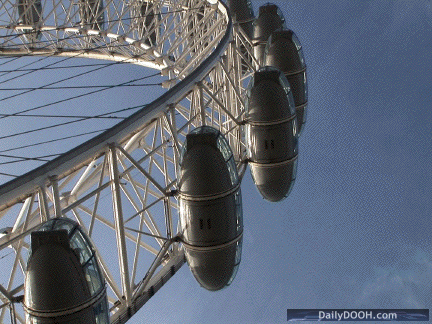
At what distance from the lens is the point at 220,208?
38.4 feet

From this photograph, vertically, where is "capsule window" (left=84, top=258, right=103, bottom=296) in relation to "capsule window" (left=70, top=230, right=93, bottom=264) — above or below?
below

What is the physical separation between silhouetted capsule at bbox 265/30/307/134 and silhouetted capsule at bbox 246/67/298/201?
10.1ft

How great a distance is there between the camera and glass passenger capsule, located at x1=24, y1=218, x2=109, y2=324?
27.5 feet

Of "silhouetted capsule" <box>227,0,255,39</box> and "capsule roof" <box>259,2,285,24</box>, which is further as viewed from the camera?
"silhouetted capsule" <box>227,0,255,39</box>

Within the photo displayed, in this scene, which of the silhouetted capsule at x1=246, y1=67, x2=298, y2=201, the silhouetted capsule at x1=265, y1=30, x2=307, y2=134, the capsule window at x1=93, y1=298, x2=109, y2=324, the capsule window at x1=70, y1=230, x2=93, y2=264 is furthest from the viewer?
the silhouetted capsule at x1=265, y1=30, x2=307, y2=134

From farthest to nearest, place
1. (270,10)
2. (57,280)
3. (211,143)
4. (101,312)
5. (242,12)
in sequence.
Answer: (242,12) → (270,10) → (211,143) → (101,312) → (57,280)

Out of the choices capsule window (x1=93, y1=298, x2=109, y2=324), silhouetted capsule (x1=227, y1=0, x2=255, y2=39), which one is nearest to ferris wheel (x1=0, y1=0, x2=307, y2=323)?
capsule window (x1=93, y1=298, x2=109, y2=324)

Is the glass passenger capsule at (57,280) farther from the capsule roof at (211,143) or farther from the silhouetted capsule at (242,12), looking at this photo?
the silhouetted capsule at (242,12)

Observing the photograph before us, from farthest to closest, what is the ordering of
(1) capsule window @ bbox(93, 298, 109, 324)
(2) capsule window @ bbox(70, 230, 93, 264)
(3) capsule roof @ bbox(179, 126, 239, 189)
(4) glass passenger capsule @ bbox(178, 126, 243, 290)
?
1. (3) capsule roof @ bbox(179, 126, 239, 189)
2. (4) glass passenger capsule @ bbox(178, 126, 243, 290)
3. (1) capsule window @ bbox(93, 298, 109, 324)
4. (2) capsule window @ bbox(70, 230, 93, 264)

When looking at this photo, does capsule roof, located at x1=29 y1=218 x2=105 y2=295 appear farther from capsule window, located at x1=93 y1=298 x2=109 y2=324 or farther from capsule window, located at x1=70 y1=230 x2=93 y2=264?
capsule window, located at x1=93 y1=298 x2=109 y2=324

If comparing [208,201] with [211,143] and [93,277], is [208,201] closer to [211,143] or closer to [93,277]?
[211,143]

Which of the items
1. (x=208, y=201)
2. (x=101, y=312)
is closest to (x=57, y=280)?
(x=101, y=312)

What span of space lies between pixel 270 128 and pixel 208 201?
3777mm

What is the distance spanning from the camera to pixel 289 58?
1836cm
